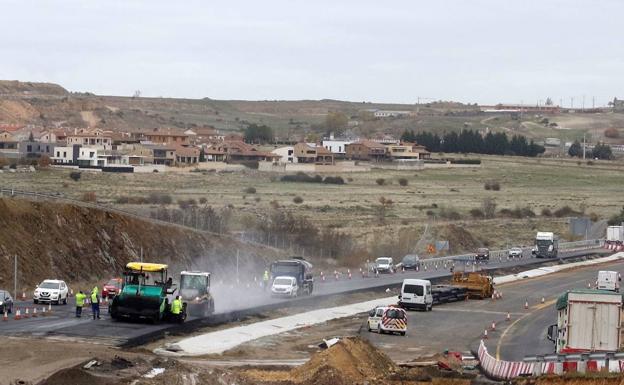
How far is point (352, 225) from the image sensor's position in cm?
12194

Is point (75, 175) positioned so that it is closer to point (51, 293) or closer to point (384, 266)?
point (384, 266)

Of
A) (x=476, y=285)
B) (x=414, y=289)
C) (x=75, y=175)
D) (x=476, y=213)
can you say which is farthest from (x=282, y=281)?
(x=75, y=175)

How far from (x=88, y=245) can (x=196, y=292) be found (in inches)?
883

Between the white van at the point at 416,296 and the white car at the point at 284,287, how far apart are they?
18.2ft

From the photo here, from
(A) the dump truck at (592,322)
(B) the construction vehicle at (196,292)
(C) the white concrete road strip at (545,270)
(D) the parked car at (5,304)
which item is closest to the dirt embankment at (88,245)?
(D) the parked car at (5,304)

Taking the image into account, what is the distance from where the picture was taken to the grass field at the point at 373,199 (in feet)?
391

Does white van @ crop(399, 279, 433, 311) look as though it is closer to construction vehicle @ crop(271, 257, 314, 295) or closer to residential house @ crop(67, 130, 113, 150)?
construction vehicle @ crop(271, 257, 314, 295)

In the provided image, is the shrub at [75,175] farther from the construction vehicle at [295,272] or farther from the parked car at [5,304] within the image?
the parked car at [5,304]

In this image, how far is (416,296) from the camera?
60781 millimetres

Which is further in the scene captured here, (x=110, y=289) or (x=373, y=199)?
(x=373, y=199)

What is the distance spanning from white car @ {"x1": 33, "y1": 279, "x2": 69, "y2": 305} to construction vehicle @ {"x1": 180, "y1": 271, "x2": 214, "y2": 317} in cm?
693

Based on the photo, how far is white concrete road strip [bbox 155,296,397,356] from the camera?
41.6 m

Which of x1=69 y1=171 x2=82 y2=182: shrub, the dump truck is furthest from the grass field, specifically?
the dump truck

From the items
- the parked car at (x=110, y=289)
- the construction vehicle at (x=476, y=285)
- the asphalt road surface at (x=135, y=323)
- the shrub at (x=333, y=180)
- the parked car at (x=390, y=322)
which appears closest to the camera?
the asphalt road surface at (x=135, y=323)
